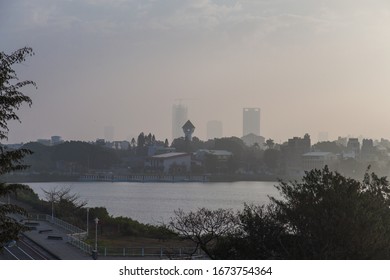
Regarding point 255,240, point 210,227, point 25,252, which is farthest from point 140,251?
point 255,240

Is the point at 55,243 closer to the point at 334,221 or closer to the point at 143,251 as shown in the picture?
the point at 143,251

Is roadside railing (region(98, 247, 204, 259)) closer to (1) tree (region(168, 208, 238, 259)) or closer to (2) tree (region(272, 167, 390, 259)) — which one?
(1) tree (region(168, 208, 238, 259))

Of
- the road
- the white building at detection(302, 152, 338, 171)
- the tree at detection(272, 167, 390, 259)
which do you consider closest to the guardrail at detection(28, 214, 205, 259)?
the road

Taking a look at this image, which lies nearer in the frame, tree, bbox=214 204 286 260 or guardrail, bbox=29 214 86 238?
tree, bbox=214 204 286 260
